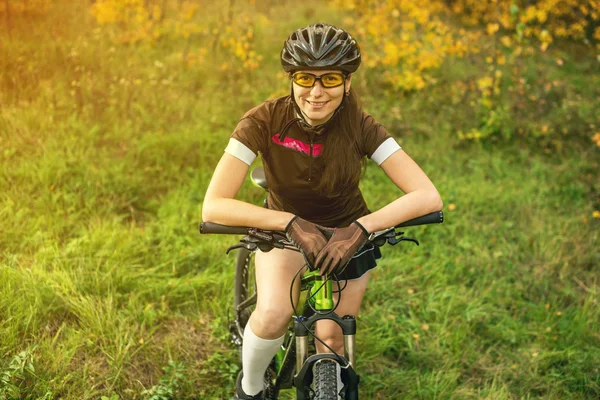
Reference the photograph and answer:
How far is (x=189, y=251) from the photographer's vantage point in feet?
13.1

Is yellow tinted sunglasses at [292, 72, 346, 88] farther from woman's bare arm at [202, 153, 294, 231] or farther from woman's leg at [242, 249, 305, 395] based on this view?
woman's leg at [242, 249, 305, 395]

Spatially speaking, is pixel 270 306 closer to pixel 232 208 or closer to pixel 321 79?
pixel 232 208

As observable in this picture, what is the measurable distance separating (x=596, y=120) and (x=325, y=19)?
4.30m

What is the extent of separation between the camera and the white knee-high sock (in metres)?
2.50

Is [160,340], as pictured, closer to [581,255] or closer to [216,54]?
[581,255]

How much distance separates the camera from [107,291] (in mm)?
3418

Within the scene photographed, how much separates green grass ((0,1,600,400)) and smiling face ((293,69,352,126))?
5.27 ft

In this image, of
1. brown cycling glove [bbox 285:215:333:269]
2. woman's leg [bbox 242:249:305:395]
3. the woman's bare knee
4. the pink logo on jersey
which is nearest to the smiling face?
the pink logo on jersey

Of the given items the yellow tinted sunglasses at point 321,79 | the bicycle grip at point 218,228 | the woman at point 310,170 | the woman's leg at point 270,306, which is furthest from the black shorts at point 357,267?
the yellow tinted sunglasses at point 321,79

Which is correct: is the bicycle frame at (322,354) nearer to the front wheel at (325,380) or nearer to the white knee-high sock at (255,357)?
the front wheel at (325,380)

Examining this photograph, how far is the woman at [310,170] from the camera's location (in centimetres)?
229

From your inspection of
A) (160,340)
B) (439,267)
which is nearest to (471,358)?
(439,267)

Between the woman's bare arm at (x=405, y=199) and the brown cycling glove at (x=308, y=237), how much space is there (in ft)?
0.62

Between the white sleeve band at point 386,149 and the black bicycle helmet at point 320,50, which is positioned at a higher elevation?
the black bicycle helmet at point 320,50
